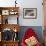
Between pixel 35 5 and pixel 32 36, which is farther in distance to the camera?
pixel 35 5

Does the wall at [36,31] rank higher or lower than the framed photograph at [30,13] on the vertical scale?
lower

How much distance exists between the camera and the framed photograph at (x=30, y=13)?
18.5 feet

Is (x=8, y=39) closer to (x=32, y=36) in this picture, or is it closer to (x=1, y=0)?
(x=32, y=36)

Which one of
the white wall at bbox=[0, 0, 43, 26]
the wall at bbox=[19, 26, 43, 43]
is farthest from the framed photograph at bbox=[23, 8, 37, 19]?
the wall at bbox=[19, 26, 43, 43]

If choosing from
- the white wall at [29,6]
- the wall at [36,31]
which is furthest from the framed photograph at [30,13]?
the wall at [36,31]

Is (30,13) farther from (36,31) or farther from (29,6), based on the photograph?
(36,31)

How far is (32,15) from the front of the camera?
5633 millimetres

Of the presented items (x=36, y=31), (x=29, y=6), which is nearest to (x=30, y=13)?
(x=29, y=6)

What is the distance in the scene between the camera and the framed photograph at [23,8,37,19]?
5.64 m

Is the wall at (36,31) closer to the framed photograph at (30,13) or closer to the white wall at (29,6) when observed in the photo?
the white wall at (29,6)

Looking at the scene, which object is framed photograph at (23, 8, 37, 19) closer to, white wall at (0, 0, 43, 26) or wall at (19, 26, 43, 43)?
white wall at (0, 0, 43, 26)

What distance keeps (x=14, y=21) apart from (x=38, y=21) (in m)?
0.88

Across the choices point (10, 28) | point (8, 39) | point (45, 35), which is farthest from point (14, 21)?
point (45, 35)

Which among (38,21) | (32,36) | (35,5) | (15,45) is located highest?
(35,5)
